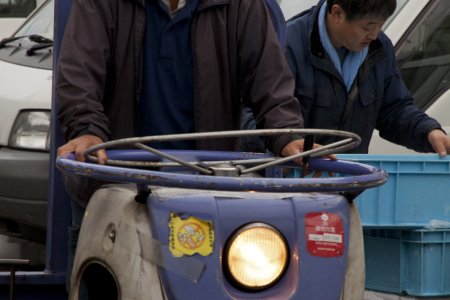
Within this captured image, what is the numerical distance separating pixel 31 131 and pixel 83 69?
7.05ft

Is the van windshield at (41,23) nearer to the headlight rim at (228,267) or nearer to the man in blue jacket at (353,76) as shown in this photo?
the man in blue jacket at (353,76)

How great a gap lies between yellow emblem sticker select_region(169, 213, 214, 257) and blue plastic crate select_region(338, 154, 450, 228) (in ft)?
3.01

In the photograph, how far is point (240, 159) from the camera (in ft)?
11.6

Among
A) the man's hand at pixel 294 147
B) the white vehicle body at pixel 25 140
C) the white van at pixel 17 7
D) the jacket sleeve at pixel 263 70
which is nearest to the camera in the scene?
the man's hand at pixel 294 147

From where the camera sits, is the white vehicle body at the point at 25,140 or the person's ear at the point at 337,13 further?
the white vehicle body at the point at 25,140

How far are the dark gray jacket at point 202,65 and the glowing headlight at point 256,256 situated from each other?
2.13 feet

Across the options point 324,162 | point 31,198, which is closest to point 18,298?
point 31,198

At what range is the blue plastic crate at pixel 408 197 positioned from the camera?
3641mm

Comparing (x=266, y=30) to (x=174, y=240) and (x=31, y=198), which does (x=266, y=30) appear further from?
(x=31, y=198)

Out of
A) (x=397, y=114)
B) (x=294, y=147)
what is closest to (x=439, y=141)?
(x=397, y=114)

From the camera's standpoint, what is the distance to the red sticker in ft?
9.70

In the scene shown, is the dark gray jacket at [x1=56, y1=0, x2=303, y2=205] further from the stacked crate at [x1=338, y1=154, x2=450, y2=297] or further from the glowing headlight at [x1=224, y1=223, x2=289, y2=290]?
the glowing headlight at [x1=224, y1=223, x2=289, y2=290]

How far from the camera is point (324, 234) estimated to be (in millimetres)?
2979

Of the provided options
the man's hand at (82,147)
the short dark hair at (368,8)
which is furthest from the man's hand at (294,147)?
the short dark hair at (368,8)
